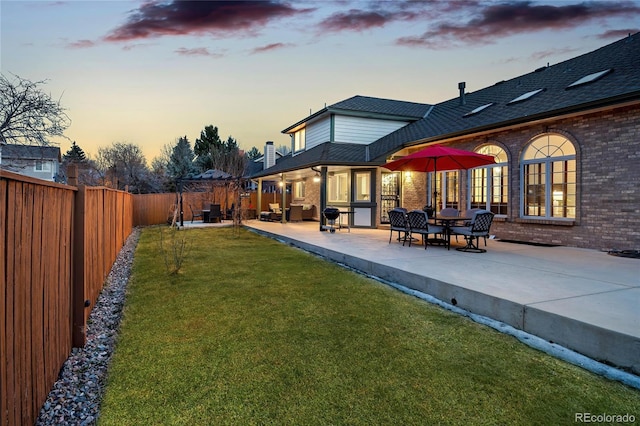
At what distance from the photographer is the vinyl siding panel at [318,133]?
15.4 metres

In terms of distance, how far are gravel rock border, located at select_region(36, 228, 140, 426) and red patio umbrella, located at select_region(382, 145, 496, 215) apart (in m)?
6.85

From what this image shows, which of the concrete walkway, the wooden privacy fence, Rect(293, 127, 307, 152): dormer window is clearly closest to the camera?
the wooden privacy fence

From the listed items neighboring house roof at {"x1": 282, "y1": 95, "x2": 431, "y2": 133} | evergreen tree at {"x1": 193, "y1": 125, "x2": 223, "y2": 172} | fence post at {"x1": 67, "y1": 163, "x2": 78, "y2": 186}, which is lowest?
fence post at {"x1": 67, "y1": 163, "x2": 78, "y2": 186}

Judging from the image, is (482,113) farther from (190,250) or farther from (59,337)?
(59,337)

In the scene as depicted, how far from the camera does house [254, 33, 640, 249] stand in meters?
7.29

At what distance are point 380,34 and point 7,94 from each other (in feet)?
36.1

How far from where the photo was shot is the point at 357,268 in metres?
6.78

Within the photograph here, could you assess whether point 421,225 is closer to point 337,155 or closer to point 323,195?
point 323,195

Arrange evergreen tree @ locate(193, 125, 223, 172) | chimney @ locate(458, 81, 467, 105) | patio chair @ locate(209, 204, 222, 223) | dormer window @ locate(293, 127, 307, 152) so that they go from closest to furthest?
chimney @ locate(458, 81, 467, 105), patio chair @ locate(209, 204, 222, 223), dormer window @ locate(293, 127, 307, 152), evergreen tree @ locate(193, 125, 223, 172)

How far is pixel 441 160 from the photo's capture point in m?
9.30

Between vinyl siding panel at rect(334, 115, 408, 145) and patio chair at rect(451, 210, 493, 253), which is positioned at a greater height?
vinyl siding panel at rect(334, 115, 408, 145)

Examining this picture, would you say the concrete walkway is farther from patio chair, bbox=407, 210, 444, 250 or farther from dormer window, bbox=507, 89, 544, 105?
dormer window, bbox=507, 89, 544, 105

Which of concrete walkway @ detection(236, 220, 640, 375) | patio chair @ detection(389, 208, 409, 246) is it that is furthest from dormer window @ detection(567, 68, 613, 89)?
patio chair @ detection(389, 208, 409, 246)

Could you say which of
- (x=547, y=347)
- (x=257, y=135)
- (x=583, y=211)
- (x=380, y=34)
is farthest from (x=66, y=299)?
(x=257, y=135)
